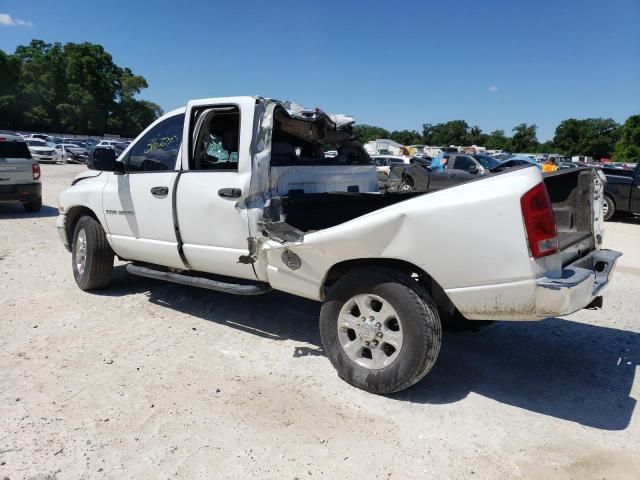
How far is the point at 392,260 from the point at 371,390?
0.92 m

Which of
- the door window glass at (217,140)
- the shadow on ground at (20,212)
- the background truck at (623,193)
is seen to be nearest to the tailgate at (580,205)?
the door window glass at (217,140)

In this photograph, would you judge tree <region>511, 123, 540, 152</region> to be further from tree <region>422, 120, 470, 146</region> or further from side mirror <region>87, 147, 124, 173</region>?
side mirror <region>87, 147, 124, 173</region>

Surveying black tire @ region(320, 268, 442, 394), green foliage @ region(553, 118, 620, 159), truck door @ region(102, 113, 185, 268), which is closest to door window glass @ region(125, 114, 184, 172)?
truck door @ region(102, 113, 185, 268)

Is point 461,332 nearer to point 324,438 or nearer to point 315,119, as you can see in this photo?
point 324,438

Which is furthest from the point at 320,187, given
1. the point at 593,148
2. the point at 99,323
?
the point at 593,148

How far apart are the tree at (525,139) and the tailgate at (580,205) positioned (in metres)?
103

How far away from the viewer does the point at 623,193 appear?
12.5 m

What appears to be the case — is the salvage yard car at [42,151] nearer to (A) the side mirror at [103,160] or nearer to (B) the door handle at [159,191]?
(A) the side mirror at [103,160]

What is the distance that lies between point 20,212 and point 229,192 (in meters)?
10.1

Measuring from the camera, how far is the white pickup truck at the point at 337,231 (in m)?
2.77

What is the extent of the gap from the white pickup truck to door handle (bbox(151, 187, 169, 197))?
0.05ft

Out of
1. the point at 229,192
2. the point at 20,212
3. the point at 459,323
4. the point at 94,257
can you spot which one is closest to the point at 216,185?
the point at 229,192

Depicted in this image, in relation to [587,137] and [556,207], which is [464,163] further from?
[587,137]

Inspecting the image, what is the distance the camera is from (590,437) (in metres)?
2.94
